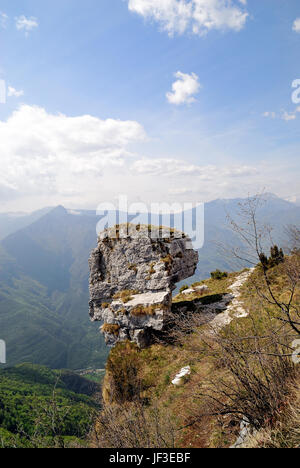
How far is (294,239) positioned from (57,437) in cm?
1031

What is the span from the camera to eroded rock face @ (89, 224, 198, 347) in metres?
17.0

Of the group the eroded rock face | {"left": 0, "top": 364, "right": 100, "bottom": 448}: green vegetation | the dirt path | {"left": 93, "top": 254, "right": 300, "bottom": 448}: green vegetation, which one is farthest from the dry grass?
{"left": 0, "top": 364, "right": 100, "bottom": 448}: green vegetation

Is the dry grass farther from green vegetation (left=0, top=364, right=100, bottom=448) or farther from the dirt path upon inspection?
green vegetation (left=0, top=364, right=100, bottom=448)

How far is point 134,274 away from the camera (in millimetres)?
19578

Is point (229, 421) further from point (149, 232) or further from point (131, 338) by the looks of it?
point (149, 232)

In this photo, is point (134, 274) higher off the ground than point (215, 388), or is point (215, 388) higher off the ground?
point (134, 274)

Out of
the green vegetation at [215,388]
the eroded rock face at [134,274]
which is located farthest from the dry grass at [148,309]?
the green vegetation at [215,388]

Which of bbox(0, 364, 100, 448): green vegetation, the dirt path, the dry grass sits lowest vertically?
bbox(0, 364, 100, 448): green vegetation

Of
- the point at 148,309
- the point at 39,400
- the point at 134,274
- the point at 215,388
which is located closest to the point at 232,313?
the point at 148,309

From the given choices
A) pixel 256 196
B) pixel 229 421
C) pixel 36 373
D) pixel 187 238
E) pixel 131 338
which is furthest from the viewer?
pixel 36 373

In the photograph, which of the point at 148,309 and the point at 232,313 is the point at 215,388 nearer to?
the point at 148,309

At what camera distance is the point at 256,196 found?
6551 millimetres
